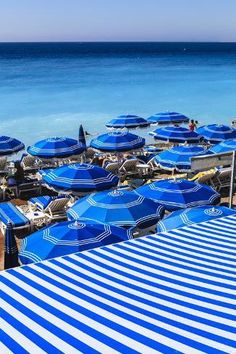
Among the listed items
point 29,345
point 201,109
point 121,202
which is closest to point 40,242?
point 121,202

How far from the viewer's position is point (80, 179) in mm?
9742

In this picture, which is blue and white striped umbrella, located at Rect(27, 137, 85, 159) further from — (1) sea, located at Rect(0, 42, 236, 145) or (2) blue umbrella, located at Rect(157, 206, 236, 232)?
(1) sea, located at Rect(0, 42, 236, 145)

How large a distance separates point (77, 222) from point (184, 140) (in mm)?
8709

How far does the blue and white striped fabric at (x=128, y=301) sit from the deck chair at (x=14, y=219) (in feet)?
14.4

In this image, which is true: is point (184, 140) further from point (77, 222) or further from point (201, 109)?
point (201, 109)

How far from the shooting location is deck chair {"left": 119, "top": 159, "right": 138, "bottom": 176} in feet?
43.3

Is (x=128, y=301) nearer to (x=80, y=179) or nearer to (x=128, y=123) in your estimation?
(x=80, y=179)

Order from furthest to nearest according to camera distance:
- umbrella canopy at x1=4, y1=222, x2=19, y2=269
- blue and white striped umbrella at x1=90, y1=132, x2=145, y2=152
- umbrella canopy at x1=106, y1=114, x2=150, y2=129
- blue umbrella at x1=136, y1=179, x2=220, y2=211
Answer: umbrella canopy at x1=106, y1=114, x2=150, y2=129 < blue and white striped umbrella at x1=90, y1=132, x2=145, y2=152 < blue umbrella at x1=136, y1=179, x2=220, y2=211 < umbrella canopy at x1=4, y1=222, x2=19, y2=269

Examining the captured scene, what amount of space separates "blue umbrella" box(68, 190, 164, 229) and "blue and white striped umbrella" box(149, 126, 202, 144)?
7007 mm

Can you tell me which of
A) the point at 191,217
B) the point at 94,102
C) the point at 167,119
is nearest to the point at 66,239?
the point at 191,217

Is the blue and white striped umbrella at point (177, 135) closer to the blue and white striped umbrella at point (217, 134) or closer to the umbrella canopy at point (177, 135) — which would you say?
the umbrella canopy at point (177, 135)

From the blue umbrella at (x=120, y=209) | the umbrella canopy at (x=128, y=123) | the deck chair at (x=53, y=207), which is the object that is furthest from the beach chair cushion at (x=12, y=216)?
the umbrella canopy at (x=128, y=123)

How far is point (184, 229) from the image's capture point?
6.12 meters

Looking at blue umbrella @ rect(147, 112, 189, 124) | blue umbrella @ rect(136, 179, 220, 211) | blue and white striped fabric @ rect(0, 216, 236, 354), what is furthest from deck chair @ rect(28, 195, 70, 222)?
blue umbrella @ rect(147, 112, 189, 124)
